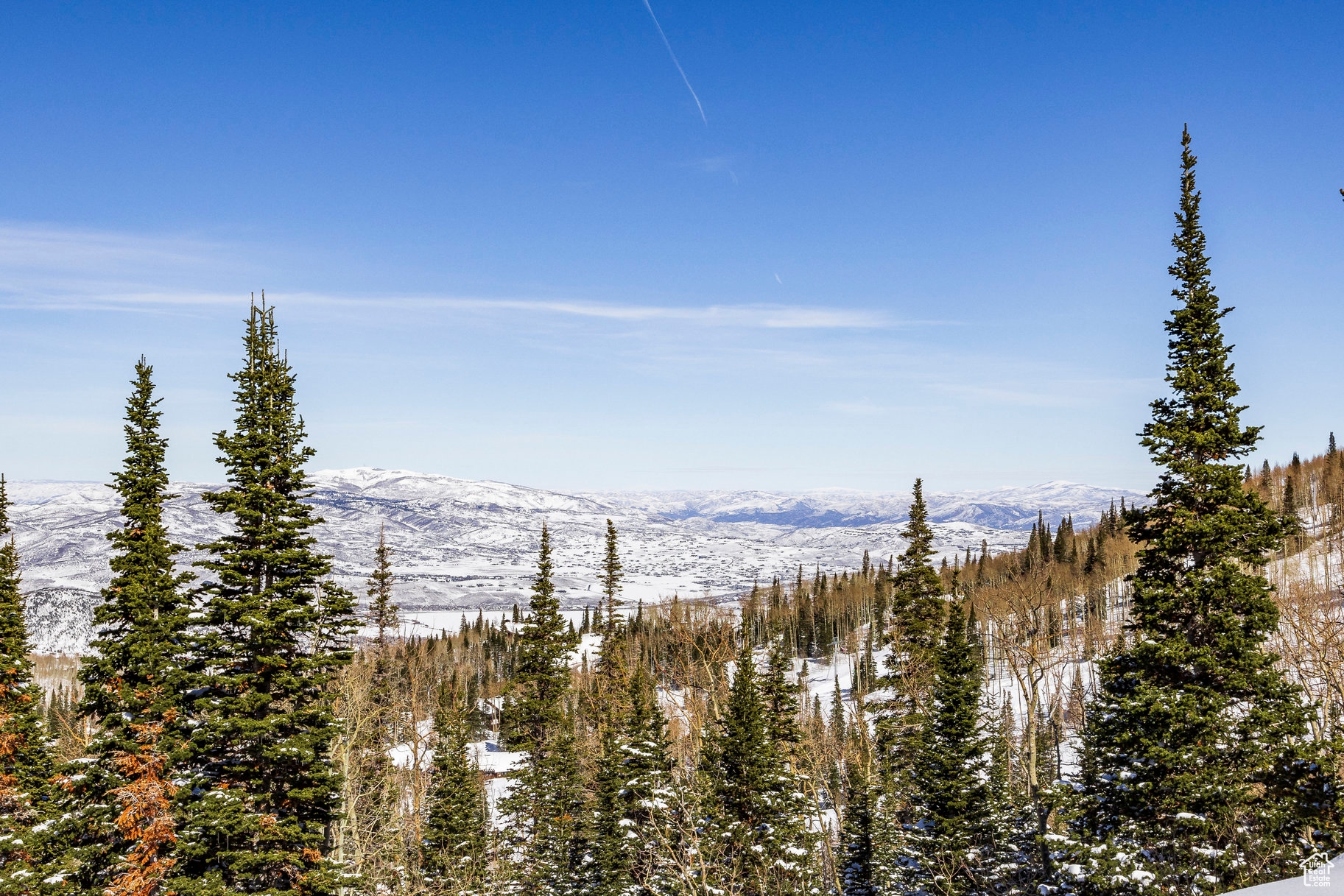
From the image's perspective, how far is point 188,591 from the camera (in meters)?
22.8

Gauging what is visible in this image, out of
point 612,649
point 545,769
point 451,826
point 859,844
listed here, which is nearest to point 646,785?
point 545,769

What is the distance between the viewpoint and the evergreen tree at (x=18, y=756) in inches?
853

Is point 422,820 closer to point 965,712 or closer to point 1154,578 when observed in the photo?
point 965,712

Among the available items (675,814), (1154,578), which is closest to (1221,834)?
(1154,578)

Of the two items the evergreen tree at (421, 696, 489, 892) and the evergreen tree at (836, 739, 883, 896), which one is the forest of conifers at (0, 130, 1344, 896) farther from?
the evergreen tree at (421, 696, 489, 892)

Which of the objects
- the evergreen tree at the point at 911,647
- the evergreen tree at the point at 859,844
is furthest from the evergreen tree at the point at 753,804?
the evergreen tree at the point at 911,647

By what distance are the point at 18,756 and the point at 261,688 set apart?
50.6ft

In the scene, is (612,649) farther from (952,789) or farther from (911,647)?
(952,789)

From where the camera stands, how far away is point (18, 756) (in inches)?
1039

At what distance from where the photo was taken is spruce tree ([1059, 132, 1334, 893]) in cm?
1709

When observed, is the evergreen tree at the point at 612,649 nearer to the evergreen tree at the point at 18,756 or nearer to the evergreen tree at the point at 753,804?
the evergreen tree at the point at 753,804

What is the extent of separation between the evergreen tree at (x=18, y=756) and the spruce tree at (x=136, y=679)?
2.54 metres

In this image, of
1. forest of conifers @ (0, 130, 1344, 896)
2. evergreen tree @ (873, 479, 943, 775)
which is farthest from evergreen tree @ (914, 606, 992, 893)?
evergreen tree @ (873, 479, 943, 775)

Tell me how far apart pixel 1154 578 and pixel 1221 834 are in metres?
6.31
